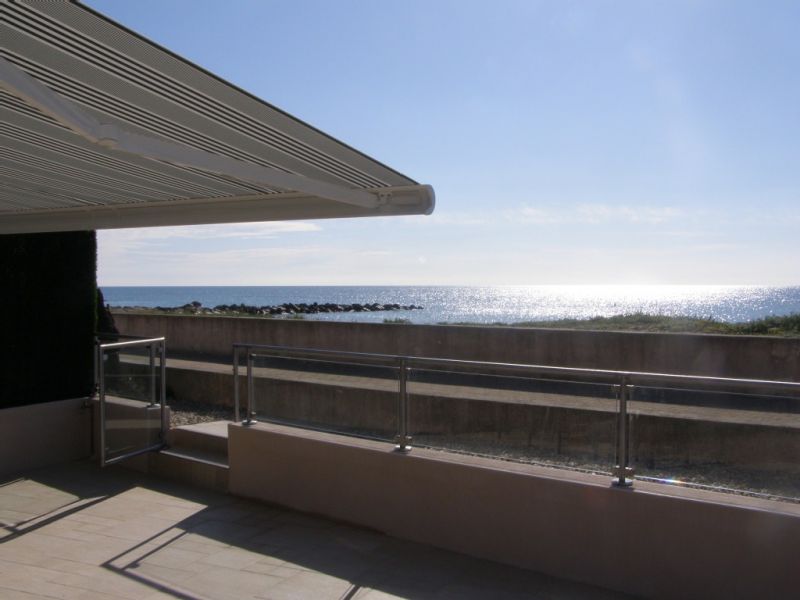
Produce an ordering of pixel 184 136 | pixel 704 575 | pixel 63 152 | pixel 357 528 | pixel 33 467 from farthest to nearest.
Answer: pixel 33 467
pixel 357 528
pixel 63 152
pixel 184 136
pixel 704 575

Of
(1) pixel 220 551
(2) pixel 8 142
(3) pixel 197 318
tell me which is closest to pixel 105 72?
(2) pixel 8 142

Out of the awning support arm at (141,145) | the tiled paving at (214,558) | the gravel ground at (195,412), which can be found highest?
the awning support arm at (141,145)

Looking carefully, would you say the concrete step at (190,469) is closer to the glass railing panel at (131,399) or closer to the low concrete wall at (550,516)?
the glass railing panel at (131,399)

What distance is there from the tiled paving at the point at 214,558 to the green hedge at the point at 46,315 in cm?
174

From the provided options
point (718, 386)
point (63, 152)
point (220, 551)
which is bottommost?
point (220, 551)

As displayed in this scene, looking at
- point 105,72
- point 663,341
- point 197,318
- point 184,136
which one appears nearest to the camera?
point 105,72

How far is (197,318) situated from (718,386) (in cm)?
1544

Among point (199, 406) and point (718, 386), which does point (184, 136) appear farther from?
point (199, 406)

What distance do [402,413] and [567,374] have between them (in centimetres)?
149

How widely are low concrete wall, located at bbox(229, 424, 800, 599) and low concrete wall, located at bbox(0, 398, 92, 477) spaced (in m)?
3.26

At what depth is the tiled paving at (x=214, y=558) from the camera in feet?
15.6

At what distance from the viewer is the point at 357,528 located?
599cm

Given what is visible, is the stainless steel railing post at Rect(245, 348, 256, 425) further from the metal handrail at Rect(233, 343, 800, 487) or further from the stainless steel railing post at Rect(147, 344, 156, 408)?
the stainless steel railing post at Rect(147, 344, 156, 408)

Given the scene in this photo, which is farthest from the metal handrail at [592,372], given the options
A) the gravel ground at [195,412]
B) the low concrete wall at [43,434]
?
the gravel ground at [195,412]
